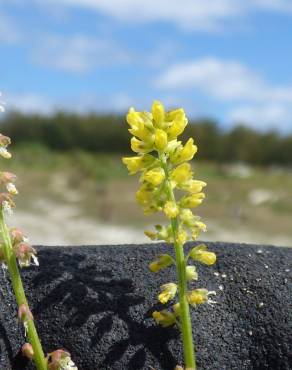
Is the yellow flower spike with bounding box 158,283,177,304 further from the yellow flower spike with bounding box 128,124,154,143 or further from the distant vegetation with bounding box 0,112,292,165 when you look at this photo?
the distant vegetation with bounding box 0,112,292,165

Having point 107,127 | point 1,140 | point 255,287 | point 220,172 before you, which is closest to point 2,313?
point 1,140

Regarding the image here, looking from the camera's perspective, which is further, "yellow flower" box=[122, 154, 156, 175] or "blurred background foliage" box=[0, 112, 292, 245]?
"blurred background foliage" box=[0, 112, 292, 245]

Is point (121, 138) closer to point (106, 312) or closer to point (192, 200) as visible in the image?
point (106, 312)

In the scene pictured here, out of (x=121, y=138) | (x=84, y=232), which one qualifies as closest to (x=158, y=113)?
(x=84, y=232)

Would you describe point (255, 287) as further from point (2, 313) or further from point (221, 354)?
point (2, 313)

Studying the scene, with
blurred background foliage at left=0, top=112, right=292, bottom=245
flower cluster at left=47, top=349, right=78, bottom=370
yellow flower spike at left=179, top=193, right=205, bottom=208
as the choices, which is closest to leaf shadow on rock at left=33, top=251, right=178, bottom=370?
flower cluster at left=47, top=349, right=78, bottom=370

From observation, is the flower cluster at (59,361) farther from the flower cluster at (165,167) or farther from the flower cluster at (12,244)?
the flower cluster at (165,167)
